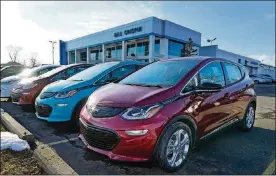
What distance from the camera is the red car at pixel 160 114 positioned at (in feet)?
8.74

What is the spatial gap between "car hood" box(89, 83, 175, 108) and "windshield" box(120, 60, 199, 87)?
0.26 metres

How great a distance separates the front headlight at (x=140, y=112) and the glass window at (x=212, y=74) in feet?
3.74

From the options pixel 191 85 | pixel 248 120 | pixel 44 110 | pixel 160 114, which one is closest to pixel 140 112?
pixel 160 114

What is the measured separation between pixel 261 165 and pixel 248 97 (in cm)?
192

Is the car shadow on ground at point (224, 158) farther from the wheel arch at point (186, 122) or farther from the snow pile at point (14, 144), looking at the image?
the snow pile at point (14, 144)

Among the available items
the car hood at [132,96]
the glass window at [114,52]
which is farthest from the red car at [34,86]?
the glass window at [114,52]

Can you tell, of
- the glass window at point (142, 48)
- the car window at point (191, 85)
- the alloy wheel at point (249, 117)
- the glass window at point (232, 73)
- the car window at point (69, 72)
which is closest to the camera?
the car window at point (191, 85)

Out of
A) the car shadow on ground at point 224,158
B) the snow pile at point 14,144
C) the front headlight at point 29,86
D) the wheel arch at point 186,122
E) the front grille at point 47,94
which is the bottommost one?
the car shadow on ground at point 224,158

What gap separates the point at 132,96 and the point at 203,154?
1631 mm

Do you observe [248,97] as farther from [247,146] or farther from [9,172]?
[9,172]

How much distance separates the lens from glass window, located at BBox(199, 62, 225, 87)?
3562 millimetres

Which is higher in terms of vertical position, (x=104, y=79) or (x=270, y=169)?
(x=104, y=79)

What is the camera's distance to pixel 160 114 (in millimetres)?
2707

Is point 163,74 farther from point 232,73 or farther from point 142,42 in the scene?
point 142,42
